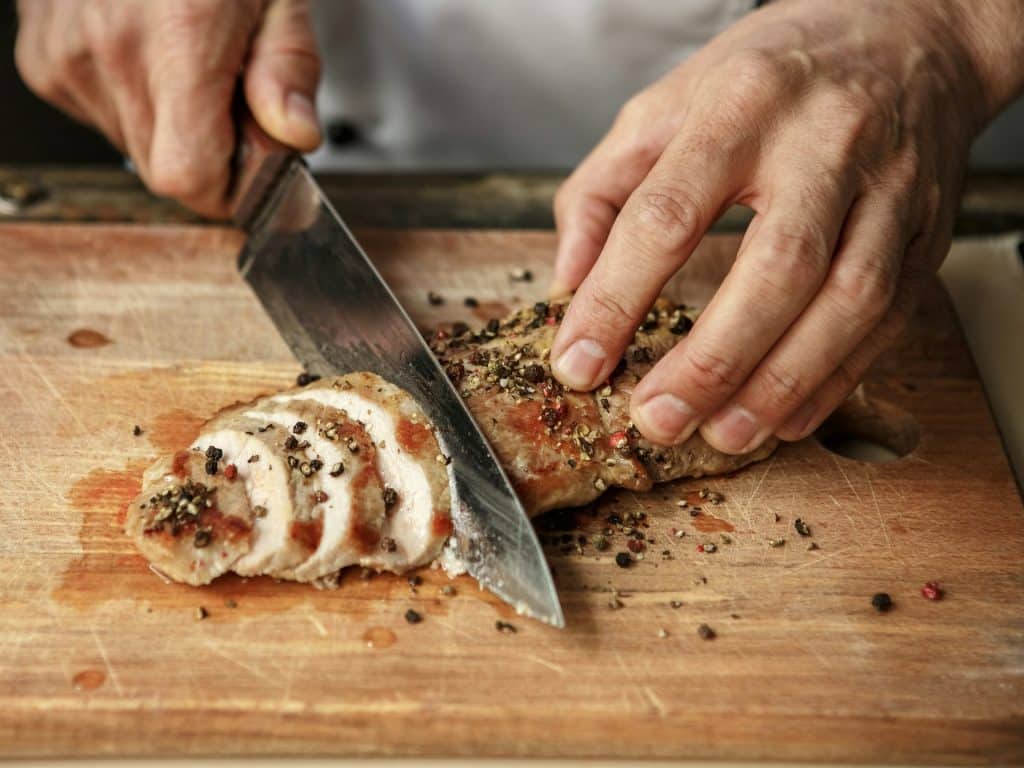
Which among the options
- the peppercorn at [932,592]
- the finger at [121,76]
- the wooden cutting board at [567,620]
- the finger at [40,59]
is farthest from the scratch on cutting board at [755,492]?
the finger at [40,59]

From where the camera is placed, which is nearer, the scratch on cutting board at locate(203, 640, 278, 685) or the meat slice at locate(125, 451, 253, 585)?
the scratch on cutting board at locate(203, 640, 278, 685)

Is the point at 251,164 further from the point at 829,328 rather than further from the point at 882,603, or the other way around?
the point at 882,603

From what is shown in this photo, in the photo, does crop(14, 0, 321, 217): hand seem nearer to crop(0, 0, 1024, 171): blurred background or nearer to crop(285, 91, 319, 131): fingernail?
crop(285, 91, 319, 131): fingernail

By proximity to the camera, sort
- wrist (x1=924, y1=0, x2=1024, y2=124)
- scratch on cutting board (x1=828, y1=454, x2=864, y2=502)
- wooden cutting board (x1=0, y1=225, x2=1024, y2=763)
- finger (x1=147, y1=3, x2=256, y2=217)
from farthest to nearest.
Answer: finger (x1=147, y1=3, x2=256, y2=217) → wrist (x1=924, y1=0, x2=1024, y2=124) → scratch on cutting board (x1=828, y1=454, x2=864, y2=502) → wooden cutting board (x1=0, y1=225, x2=1024, y2=763)

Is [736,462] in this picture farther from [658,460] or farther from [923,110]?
[923,110]

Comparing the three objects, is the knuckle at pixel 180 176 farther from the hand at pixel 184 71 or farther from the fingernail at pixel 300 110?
the fingernail at pixel 300 110

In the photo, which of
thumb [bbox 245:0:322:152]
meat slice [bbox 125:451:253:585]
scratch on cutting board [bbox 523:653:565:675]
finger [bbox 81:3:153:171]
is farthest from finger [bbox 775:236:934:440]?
finger [bbox 81:3:153:171]

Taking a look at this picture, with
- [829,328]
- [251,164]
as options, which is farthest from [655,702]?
[251,164]
